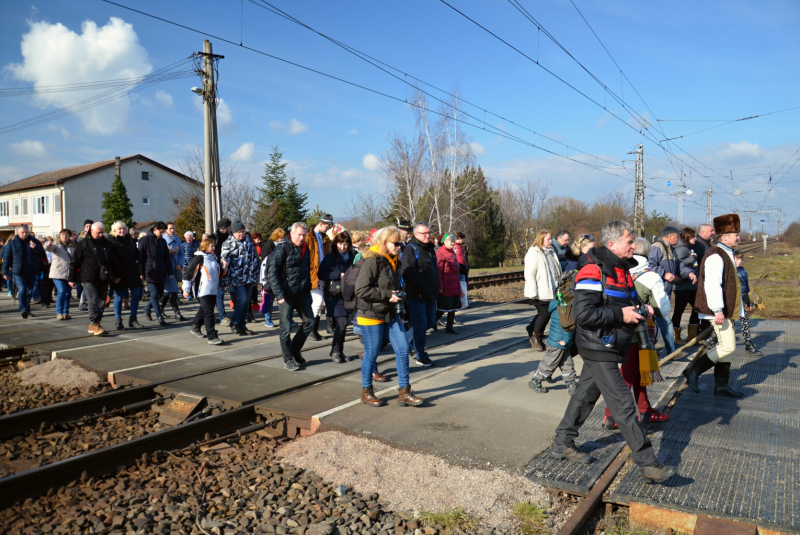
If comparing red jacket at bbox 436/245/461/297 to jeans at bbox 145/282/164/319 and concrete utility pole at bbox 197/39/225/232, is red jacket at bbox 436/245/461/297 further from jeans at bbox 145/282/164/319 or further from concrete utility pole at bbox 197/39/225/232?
concrete utility pole at bbox 197/39/225/232

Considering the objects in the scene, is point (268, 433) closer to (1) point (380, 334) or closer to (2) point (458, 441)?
(1) point (380, 334)

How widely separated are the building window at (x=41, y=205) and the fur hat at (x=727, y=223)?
51.8m

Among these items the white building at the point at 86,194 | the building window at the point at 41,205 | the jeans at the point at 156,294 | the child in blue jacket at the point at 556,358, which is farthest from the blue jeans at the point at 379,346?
the building window at the point at 41,205

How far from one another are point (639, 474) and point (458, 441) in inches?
59.7

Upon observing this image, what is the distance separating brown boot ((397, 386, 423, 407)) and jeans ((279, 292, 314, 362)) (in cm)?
220

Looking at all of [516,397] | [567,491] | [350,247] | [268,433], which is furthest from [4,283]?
[567,491]

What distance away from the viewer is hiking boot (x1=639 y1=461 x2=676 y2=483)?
3938 millimetres

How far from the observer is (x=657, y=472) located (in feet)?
13.0

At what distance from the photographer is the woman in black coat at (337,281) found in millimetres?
8242

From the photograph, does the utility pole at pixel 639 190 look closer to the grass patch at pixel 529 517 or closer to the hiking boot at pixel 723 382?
the hiking boot at pixel 723 382

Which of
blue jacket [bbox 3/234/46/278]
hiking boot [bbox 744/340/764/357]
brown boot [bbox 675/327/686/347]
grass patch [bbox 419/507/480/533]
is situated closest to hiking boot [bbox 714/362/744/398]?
hiking boot [bbox 744/340/764/357]

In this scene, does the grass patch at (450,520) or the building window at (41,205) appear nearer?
the grass patch at (450,520)

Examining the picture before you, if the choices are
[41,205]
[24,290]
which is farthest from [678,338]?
[41,205]

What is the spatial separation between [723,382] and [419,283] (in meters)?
3.94
